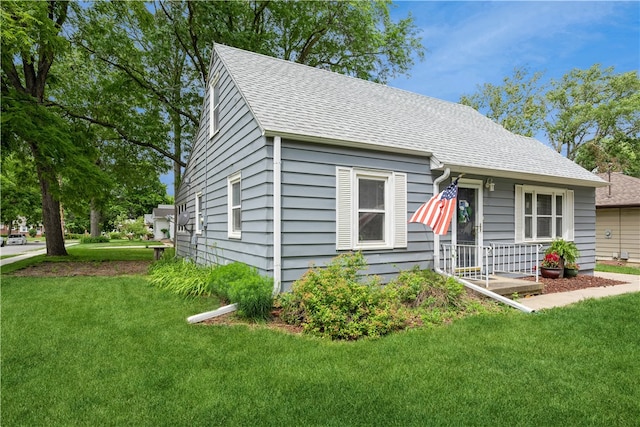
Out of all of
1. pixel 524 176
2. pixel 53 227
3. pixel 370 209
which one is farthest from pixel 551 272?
pixel 53 227

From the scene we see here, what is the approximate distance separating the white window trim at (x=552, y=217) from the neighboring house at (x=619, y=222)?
669cm

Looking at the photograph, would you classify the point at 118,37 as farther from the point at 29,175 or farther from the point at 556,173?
the point at 556,173

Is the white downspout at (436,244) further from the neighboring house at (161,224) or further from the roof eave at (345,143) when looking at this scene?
the neighboring house at (161,224)

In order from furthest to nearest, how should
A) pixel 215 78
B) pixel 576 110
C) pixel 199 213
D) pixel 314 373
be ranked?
pixel 576 110, pixel 199 213, pixel 215 78, pixel 314 373

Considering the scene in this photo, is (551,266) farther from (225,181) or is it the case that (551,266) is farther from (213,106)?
(213,106)

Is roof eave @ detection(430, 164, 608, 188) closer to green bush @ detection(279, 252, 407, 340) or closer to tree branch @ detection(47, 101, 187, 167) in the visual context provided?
green bush @ detection(279, 252, 407, 340)

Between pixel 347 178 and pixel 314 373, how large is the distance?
370 centimetres

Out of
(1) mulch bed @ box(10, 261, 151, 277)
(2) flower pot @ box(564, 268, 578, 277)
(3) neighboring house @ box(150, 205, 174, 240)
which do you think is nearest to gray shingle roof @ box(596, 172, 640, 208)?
(2) flower pot @ box(564, 268, 578, 277)

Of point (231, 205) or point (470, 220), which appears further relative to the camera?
point (470, 220)

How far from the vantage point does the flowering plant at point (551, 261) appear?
8609 mm

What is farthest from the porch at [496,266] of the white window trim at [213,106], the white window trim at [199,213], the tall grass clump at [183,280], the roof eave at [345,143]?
the white window trim at [199,213]

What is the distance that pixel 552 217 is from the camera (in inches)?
370

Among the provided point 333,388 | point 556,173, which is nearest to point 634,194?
point 556,173

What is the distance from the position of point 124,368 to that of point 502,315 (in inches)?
203
